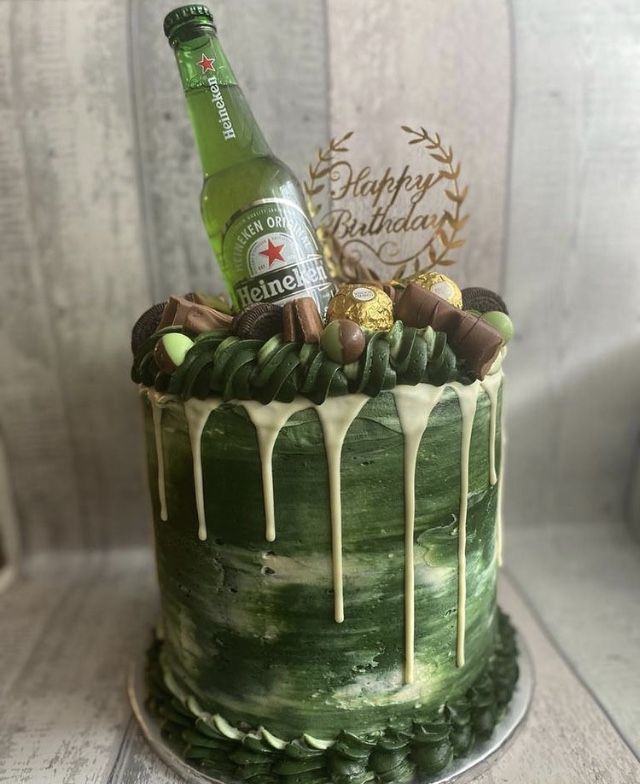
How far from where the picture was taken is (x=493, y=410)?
782mm

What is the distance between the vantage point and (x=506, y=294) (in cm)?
124

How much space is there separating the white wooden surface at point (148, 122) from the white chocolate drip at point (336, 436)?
595mm

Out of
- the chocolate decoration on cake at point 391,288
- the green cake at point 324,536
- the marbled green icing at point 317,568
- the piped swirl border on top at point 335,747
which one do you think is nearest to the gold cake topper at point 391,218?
the chocolate decoration on cake at point 391,288

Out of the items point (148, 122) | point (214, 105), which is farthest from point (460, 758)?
point (148, 122)

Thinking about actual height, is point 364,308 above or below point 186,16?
below

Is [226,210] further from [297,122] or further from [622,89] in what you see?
[622,89]

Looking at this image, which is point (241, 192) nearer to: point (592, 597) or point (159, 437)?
point (159, 437)

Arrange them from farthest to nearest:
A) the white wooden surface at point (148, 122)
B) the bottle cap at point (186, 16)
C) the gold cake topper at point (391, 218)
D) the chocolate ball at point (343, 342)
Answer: the white wooden surface at point (148, 122) < the gold cake topper at point (391, 218) < the bottle cap at point (186, 16) < the chocolate ball at point (343, 342)

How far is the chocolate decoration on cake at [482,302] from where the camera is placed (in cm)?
83

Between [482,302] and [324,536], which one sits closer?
[324,536]

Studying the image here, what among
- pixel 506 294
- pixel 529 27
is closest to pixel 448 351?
pixel 506 294

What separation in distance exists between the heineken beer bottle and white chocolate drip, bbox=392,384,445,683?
187 millimetres

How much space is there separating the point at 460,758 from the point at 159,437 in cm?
51

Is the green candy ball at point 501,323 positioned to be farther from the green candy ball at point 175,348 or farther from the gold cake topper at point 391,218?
the green candy ball at point 175,348
